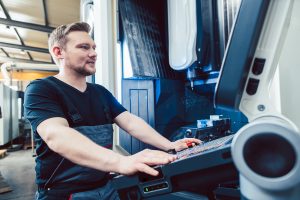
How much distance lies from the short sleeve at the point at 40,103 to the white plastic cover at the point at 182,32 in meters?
0.68

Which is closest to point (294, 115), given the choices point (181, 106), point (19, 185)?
point (181, 106)

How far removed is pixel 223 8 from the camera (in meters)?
1.33

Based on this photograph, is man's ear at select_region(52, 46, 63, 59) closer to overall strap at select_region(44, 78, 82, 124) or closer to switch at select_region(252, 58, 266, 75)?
overall strap at select_region(44, 78, 82, 124)

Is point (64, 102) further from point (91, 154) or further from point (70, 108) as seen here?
point (91, 154)

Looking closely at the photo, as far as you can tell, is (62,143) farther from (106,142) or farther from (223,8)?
(223,8)

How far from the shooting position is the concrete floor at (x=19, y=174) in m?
3.39

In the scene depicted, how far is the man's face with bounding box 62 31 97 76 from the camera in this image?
4.43 feet

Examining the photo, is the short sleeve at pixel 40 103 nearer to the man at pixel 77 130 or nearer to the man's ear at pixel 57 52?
the man at pixel 77 130

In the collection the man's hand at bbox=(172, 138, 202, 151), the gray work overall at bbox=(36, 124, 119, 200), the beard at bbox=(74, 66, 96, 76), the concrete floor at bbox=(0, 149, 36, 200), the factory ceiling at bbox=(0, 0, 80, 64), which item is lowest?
the concrete floor at bbox=(0, 149, 36, 200)

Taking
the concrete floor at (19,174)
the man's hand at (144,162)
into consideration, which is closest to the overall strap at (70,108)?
the man's hand at (144,162)

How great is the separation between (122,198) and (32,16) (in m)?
6.15

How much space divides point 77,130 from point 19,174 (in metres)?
3.90

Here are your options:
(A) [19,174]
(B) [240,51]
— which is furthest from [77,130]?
(A) [19,174]

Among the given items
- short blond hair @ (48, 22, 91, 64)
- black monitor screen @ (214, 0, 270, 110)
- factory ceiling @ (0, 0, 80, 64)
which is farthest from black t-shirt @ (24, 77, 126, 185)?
factory ceiling @ (0, 0, 80, 64)
